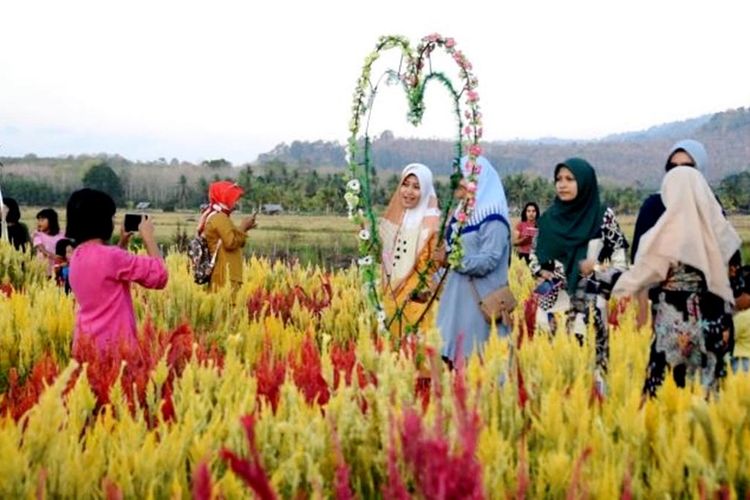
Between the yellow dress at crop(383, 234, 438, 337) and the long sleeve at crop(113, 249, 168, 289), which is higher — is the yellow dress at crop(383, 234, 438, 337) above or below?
below

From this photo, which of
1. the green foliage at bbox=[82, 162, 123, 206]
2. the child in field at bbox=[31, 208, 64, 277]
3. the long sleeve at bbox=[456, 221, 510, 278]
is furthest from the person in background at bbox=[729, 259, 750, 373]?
the green foliage at bbox=[82, 162, 123, 206]

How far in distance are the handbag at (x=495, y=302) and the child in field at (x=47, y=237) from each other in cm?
534

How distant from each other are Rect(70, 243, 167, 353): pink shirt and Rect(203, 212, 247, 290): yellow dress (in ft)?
9.10

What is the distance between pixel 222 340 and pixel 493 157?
3848 inches

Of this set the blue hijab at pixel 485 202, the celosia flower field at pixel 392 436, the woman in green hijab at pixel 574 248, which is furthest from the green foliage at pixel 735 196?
the celosia flower field at pixel 392 436

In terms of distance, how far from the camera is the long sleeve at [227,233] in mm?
7582

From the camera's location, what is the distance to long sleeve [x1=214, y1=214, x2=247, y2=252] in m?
7.58

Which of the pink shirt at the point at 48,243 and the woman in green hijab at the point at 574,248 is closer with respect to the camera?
the woman in green hijab at the point at 574,248

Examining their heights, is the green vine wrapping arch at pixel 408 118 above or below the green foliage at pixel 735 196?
above

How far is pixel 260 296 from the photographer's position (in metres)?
7.56

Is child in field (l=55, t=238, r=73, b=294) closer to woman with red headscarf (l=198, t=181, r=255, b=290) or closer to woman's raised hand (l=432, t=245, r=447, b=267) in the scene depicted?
woman with red headscarf (l=198, t=181, r=255, b=290)

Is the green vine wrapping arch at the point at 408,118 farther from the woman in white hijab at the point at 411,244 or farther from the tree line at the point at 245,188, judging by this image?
the tree line at the point at 245,188

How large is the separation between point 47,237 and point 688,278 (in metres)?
7.12

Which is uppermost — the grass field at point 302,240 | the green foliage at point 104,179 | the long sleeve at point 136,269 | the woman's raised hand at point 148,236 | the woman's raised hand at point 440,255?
the woman's raised hand at point 148,236
